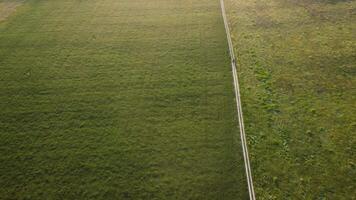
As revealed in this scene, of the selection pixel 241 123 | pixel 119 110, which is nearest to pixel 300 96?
pixel 241 123

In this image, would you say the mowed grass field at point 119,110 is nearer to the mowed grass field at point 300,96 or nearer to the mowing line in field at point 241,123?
the mowing line in field at point 241,123

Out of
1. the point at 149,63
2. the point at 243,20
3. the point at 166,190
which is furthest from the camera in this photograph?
the point at 243,20

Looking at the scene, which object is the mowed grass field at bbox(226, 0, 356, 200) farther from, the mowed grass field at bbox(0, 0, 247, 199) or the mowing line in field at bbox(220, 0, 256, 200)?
the mowed grass field at bbox(0, 0, 247, 199)

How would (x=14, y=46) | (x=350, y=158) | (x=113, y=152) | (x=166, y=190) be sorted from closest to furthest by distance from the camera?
(x=166, y=190)
(x=350, y=158)
(x=113, y=152)
(x=14, y=46)

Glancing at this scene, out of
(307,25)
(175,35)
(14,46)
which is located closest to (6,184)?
(14,46)

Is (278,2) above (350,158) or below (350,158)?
above

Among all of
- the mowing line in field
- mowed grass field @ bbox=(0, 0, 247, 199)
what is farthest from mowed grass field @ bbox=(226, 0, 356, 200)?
mowed grass field @ bbox=(0, 0, 247, 199)

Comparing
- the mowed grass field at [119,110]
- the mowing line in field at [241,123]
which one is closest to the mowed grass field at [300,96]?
the mowing line in field at [241,123]

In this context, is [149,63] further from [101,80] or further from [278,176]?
[278,176]
